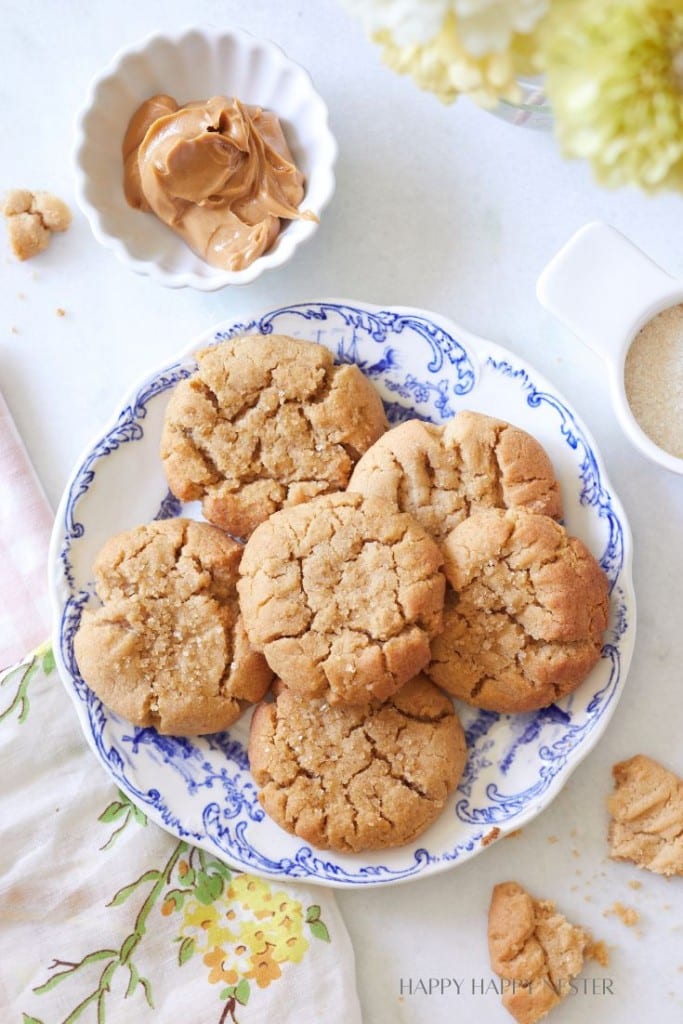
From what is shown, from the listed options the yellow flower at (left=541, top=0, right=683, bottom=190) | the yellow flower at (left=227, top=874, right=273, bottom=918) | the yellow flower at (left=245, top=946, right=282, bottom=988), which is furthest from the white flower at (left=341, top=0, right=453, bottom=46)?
the yellow flower at (left=245, top=946, right=282, bottom=988)

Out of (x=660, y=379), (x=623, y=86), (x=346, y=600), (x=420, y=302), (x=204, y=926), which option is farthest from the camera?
(x=420, y=302)

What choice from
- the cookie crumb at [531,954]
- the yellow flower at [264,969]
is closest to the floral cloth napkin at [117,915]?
the yellow flower at [264,969]

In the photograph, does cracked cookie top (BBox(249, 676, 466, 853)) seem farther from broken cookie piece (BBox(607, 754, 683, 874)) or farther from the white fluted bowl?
the white fluted bowl

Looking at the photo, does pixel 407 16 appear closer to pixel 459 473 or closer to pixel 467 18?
pixel 467 18

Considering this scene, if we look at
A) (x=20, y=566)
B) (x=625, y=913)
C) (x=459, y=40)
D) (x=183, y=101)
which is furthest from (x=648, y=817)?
(x=183, y=101)

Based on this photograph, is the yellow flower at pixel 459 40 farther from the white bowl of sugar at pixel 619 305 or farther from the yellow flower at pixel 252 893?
the yellow flower at pixel 252 893
